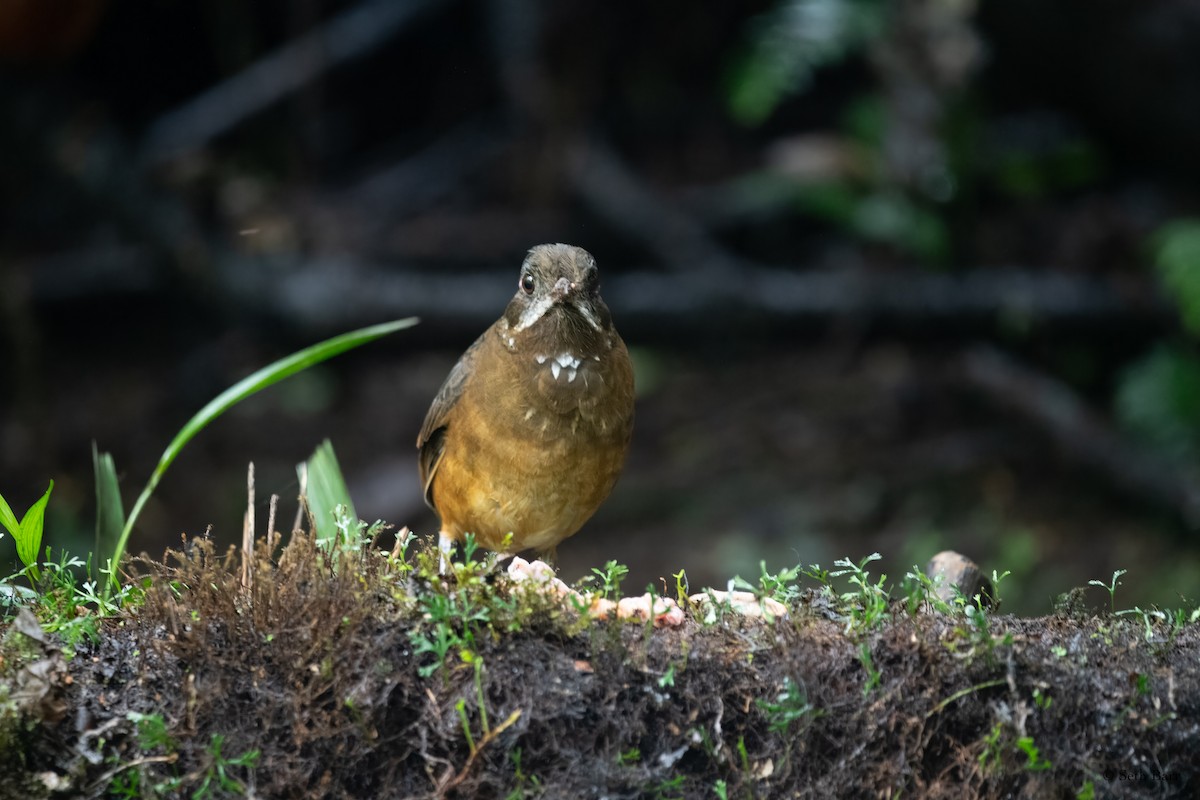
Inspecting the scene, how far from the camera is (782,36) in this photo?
8492 mm

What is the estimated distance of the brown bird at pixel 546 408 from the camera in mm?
3902

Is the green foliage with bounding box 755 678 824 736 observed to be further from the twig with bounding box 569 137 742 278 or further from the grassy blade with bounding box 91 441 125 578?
the twig with bounding box 569 137 742 278

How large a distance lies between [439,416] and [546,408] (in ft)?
1.92

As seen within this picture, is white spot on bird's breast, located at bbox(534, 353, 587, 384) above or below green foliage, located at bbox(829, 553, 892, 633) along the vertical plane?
above

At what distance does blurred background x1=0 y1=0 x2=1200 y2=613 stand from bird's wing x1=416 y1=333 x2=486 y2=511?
2.81 metres

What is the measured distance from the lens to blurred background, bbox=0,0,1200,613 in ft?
25.3

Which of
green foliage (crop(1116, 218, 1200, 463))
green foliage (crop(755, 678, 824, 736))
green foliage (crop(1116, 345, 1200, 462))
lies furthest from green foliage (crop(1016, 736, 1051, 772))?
green foliage (crop(1116, 345, 1200, 462))

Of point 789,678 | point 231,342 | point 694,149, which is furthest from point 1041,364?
point 789,678

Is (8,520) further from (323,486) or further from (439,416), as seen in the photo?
(439,416)

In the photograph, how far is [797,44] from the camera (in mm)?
8445

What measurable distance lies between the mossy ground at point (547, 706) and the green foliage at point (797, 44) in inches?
233

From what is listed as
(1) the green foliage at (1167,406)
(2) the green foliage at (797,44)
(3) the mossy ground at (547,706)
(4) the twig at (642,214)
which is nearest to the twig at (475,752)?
(3) the mossy ground at (547,706)

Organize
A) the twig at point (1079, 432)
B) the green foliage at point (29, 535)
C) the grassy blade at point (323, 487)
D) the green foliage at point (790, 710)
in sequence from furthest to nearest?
the twig at point (1079, 432) < the grassy blade at point (323, 487) < the green foliage at point (29, 535) < the green foliage at point (790, 710)

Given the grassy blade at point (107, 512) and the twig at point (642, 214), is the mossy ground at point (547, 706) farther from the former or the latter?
the twig at point (642, 214)
